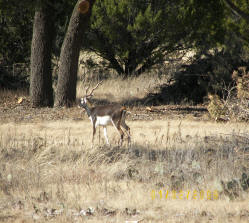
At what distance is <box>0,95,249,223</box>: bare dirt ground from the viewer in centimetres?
644

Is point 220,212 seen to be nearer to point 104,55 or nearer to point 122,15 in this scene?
point 122,15

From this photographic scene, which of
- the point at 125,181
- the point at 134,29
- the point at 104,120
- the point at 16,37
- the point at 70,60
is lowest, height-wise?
the point at 125,181

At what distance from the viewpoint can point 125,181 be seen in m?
7.87

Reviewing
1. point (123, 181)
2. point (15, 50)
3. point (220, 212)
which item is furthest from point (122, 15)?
point (220, 212)

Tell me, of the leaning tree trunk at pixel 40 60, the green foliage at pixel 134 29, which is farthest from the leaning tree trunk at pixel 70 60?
the green foliage at pixel 134 29

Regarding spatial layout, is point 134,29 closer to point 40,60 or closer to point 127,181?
point 40,60

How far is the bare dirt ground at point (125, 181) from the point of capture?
644 cm

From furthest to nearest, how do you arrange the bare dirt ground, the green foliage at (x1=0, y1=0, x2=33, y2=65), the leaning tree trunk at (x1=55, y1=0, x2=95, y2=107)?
the green foliage at (x1=0, y1=0, x2=33, y2=65), the leaning tree trunk at (x1=55, y1=0, x2=95, y2=107), the bare dirt ground

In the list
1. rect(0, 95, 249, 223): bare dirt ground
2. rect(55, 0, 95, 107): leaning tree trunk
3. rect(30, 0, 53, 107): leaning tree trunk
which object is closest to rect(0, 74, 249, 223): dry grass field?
rect(0, 95, 249, 223): bare dirt ground

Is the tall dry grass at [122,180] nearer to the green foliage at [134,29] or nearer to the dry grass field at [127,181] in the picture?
the dry grass field at [127,181]

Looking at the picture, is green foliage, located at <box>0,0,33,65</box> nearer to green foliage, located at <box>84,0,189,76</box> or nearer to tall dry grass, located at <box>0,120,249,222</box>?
green foliage, located at <box>84,0,189,76</box>

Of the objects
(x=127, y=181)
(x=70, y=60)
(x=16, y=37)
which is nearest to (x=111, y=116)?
(x=127, y=181)

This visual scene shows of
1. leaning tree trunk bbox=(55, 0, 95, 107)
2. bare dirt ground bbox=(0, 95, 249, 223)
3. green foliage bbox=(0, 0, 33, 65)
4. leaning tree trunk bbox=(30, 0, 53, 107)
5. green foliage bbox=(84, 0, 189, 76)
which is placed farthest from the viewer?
green foliage bbox=(0, 0, 33, 65)

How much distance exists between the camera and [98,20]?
63.7ft
